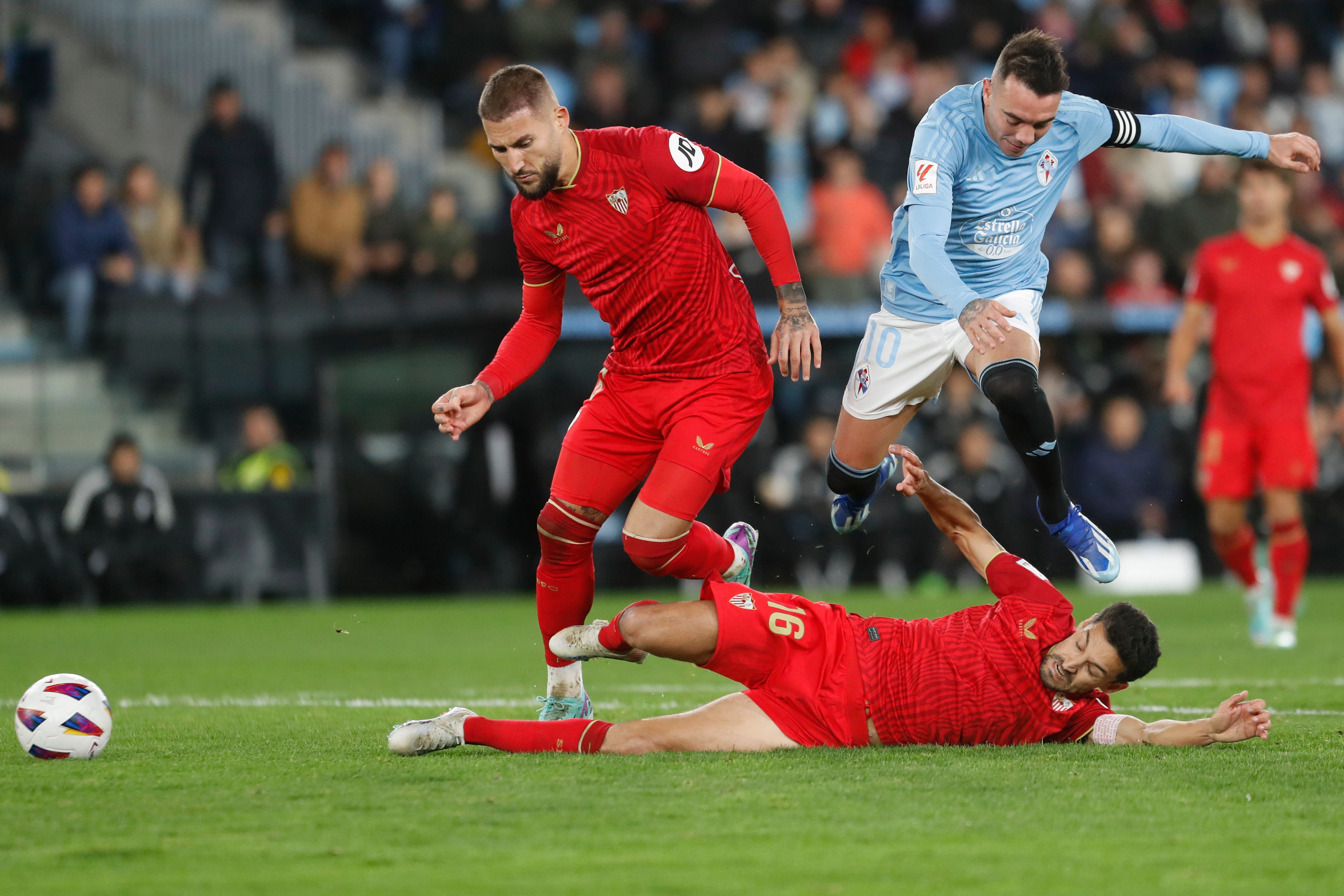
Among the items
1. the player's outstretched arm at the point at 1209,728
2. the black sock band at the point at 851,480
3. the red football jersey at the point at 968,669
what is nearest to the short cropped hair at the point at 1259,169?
the black sock band at the point at 851,480

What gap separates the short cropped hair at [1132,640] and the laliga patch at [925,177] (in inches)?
77.0

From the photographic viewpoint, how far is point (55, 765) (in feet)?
17.3

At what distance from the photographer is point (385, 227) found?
49.8ft

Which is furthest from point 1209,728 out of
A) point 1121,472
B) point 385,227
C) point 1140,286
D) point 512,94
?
point 385,227

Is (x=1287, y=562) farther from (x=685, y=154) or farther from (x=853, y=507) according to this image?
(x=685, y=154)

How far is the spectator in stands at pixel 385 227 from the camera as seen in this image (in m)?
14.9

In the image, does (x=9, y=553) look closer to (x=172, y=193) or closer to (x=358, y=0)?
(x=172, y=193)

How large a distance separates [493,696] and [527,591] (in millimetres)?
8013

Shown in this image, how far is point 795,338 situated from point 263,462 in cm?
917

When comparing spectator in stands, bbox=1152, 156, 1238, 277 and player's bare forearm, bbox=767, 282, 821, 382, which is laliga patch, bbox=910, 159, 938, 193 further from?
spectator in stands, bbox=1152, 156, 1238, 277

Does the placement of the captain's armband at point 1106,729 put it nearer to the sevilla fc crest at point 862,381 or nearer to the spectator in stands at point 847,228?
the sevilla fc crest at point 862,381

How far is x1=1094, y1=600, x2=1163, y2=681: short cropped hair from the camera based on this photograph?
517 centimetres

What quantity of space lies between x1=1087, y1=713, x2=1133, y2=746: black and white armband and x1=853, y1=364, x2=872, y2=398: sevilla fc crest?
2.04 metres

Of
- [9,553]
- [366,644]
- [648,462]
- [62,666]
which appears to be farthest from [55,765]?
[9,553]
